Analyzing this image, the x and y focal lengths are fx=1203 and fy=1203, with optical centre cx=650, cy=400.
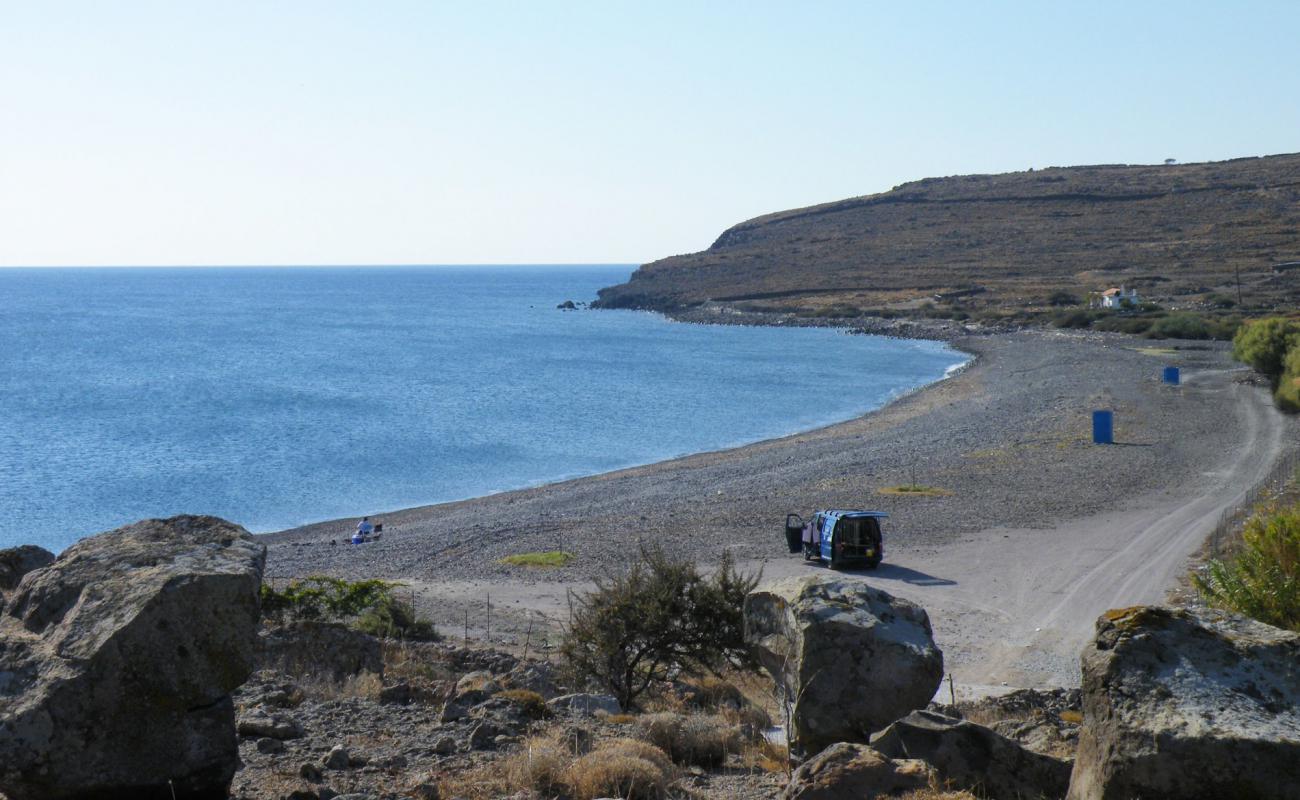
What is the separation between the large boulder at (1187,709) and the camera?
5.07 m

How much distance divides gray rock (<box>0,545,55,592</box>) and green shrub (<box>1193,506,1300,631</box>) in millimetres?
11433

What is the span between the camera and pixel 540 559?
2767cm

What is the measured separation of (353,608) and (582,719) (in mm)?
8272

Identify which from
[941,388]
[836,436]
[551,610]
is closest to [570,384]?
[941,388]

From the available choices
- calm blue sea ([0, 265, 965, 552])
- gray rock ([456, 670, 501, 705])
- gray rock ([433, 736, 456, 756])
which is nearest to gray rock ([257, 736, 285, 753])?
gray rock ([433, 736, 456, 756])

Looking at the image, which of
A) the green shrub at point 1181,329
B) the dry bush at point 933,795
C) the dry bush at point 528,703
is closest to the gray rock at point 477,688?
the dry bush at point 528,703

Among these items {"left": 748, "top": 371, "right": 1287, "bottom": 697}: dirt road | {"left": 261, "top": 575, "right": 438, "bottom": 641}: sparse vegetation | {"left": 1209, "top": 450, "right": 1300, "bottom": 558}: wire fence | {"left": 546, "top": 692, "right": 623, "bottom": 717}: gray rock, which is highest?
{"left": 546, "top": 692, "right": 623, "bottom": 717}: gray rock

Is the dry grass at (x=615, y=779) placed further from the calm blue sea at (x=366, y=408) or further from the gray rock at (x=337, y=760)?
the calm blue sea at (x=366, y=408)

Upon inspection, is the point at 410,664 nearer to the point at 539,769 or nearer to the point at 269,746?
the point at 269,746

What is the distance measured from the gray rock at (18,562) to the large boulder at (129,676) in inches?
243

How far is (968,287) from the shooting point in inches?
5084

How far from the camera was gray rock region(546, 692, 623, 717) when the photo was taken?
9633 millimetres

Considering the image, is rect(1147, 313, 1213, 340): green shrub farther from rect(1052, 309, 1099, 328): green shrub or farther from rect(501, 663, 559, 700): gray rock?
rect(501, 663, 559, 700): gray rock

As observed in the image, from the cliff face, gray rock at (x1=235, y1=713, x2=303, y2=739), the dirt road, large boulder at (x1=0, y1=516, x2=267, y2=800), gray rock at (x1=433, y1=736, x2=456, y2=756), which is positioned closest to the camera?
large boulder at (x1=0, y1=516, x2=267, y2=800)
